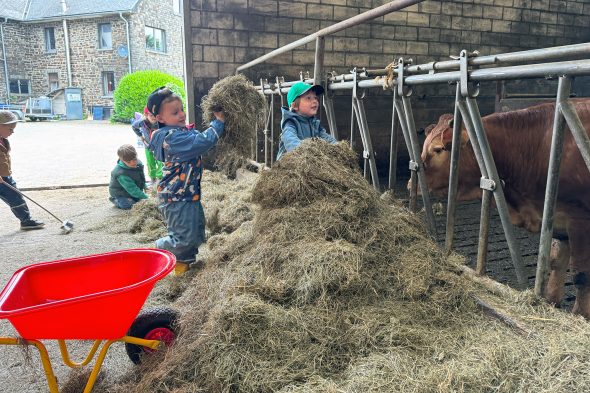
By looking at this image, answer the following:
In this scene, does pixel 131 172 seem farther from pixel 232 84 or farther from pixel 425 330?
pixel 425 330

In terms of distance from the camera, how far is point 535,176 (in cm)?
375

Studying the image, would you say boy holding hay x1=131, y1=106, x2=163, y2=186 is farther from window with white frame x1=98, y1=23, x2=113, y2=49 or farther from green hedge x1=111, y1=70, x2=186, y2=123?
window with white frame x1=98, y1=23, x2=113, y2=49

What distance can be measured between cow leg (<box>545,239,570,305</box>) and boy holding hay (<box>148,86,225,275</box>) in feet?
9.73

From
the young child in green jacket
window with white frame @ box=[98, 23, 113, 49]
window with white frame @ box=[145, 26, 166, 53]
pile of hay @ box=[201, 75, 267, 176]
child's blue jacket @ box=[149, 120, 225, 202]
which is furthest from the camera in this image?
window with white frame @ box=[145, 26, 166, 53]

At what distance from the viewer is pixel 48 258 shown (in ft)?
16.0

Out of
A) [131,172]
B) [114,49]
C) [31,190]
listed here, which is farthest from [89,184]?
[114,49]

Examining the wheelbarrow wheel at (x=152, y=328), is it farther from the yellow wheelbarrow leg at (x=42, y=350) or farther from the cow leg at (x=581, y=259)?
the cow leg at (x=581, y=259)

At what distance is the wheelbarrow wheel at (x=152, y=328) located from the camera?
2668 millimetres

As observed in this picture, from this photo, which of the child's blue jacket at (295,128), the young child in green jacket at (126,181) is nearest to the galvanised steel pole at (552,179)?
the child's blue jacket at (295,128)

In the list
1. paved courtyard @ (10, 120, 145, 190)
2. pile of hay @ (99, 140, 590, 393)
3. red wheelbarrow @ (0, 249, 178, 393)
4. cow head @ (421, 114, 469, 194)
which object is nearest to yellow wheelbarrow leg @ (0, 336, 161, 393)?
red wheelbarrow @ (0, 249, 178, 393)

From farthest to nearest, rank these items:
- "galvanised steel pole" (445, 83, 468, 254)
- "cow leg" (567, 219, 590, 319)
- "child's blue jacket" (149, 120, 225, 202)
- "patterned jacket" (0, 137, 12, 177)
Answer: "patterned jacket" (0, 137, 12, 177) → "child's blue jacket" (149, 120, 225, 202) → "cow leg" (567, 219, 590, 319) → "galvanised steel pole" (445, 83, 468, 254)

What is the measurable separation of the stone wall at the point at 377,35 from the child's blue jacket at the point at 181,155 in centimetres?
512

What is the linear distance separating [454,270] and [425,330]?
2.52 feet

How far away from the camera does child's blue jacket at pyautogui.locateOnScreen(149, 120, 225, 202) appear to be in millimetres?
3670
